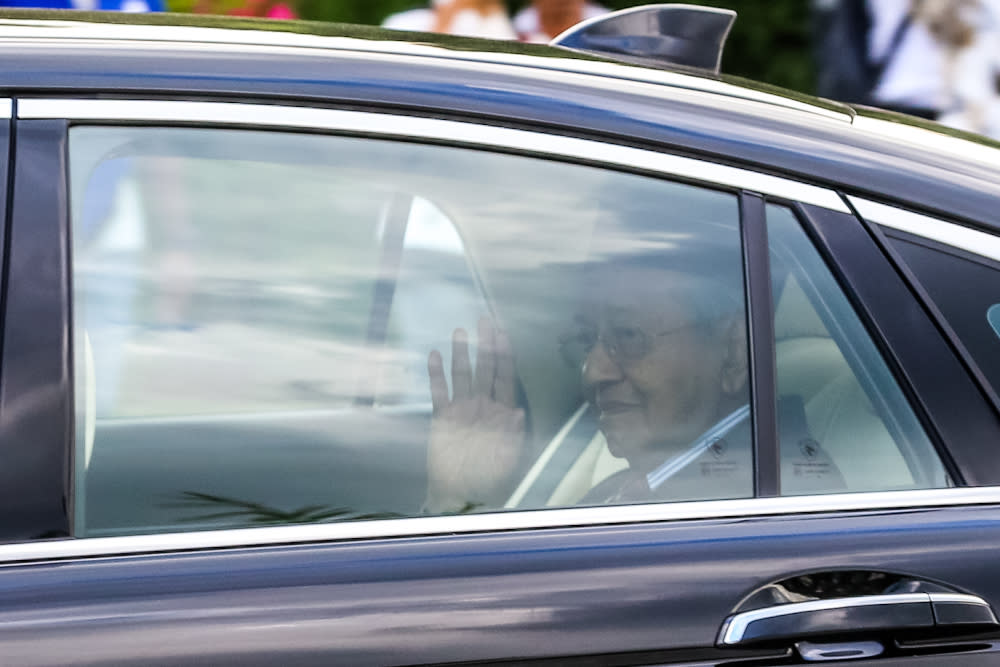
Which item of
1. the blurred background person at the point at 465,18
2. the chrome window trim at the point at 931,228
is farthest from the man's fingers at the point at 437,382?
the blurred background person at the point at 465,18

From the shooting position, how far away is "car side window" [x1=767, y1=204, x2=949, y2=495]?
1.58 m

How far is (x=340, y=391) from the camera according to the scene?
1.62 meters

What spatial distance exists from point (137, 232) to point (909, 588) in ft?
3.40

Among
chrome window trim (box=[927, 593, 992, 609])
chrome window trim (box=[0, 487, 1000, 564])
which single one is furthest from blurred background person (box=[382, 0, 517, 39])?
chrome window trim (box=[927, 593, 992, 609])

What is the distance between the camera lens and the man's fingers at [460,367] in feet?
5.40

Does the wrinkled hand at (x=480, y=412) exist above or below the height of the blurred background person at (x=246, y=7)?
below

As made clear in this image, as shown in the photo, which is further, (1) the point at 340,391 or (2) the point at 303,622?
(1) the point at 340,391

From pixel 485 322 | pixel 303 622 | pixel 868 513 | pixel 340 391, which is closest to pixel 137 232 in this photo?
pixel 340 391

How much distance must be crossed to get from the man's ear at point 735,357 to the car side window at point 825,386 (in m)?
0.04

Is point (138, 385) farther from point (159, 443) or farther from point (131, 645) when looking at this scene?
point (131, 645)

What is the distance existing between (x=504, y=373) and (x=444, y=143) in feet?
0.96

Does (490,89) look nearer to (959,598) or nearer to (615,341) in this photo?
(615,341)

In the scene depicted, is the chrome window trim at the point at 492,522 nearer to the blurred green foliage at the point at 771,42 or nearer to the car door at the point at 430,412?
the car door at the point at 430,412

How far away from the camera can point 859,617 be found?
4.82 feet
